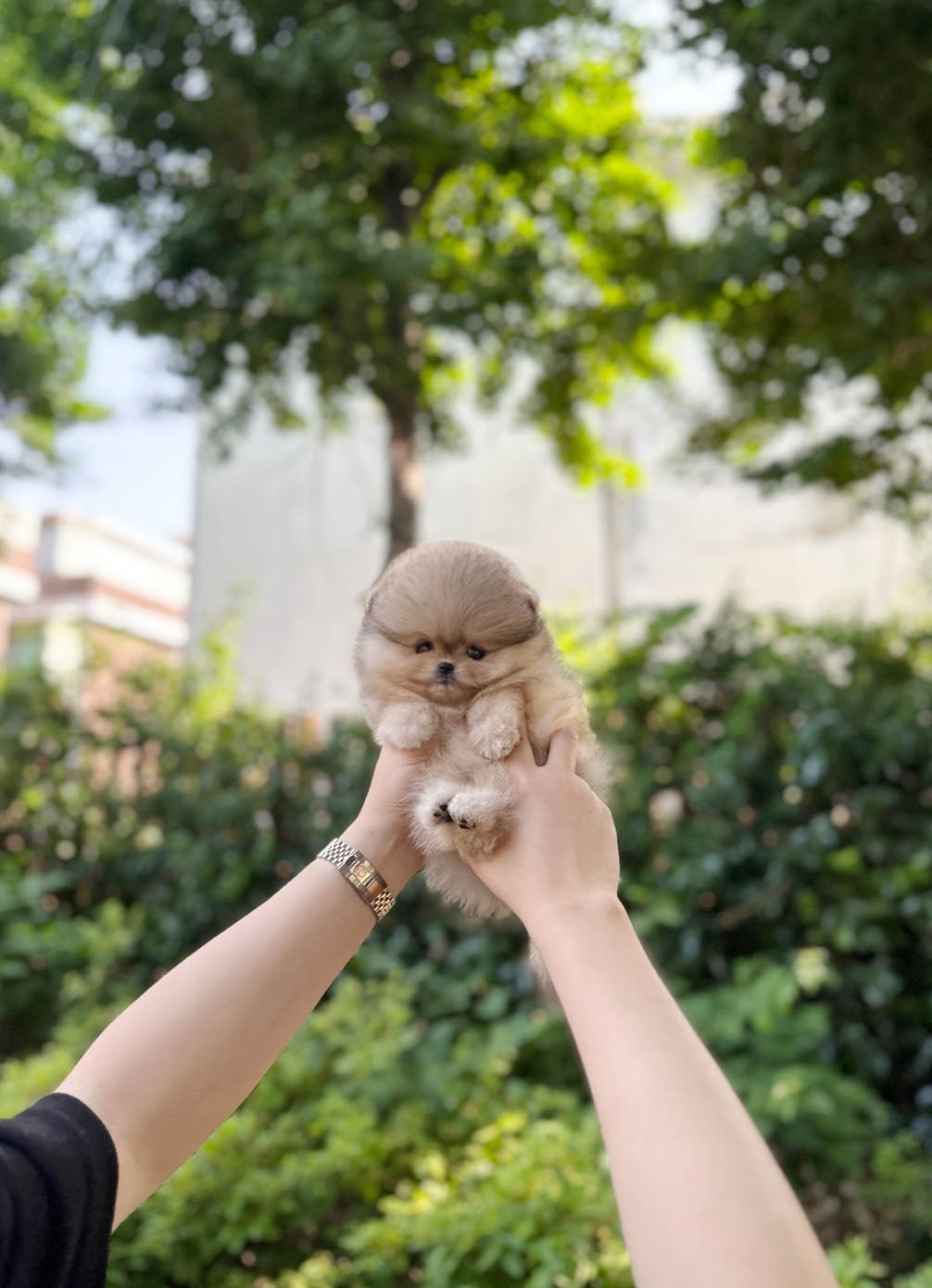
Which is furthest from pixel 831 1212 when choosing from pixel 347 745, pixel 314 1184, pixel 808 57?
pixel 808 57

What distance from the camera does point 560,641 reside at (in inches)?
206

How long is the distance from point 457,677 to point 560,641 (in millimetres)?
4014

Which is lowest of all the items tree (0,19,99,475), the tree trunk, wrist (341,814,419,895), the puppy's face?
wrist (341,814,419,895)

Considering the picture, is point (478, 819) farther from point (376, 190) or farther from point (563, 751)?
point (376, 190)

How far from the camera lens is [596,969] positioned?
0.99 meters

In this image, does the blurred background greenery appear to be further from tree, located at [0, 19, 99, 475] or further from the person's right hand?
the person's right hand

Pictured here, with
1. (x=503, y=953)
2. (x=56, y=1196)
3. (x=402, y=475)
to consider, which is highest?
(x=402, y=475)

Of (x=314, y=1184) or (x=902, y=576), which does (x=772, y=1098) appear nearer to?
(x=314, y=1184)

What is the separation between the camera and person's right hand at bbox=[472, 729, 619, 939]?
1.07 meters

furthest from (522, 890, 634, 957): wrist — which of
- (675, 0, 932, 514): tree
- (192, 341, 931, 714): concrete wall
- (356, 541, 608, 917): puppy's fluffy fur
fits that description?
(192, 341, 931, 714): concrete wall

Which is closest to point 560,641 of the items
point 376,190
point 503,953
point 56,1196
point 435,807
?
point 503,953

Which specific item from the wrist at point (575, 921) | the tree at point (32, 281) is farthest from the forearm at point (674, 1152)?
the tree at point (32, 281)

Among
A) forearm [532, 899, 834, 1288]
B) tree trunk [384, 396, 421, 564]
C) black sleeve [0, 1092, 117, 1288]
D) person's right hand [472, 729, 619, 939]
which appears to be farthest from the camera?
tree trunk [384, 396, 421, 564]

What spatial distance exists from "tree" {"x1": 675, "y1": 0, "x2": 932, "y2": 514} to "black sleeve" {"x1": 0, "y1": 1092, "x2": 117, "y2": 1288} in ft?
12.5
